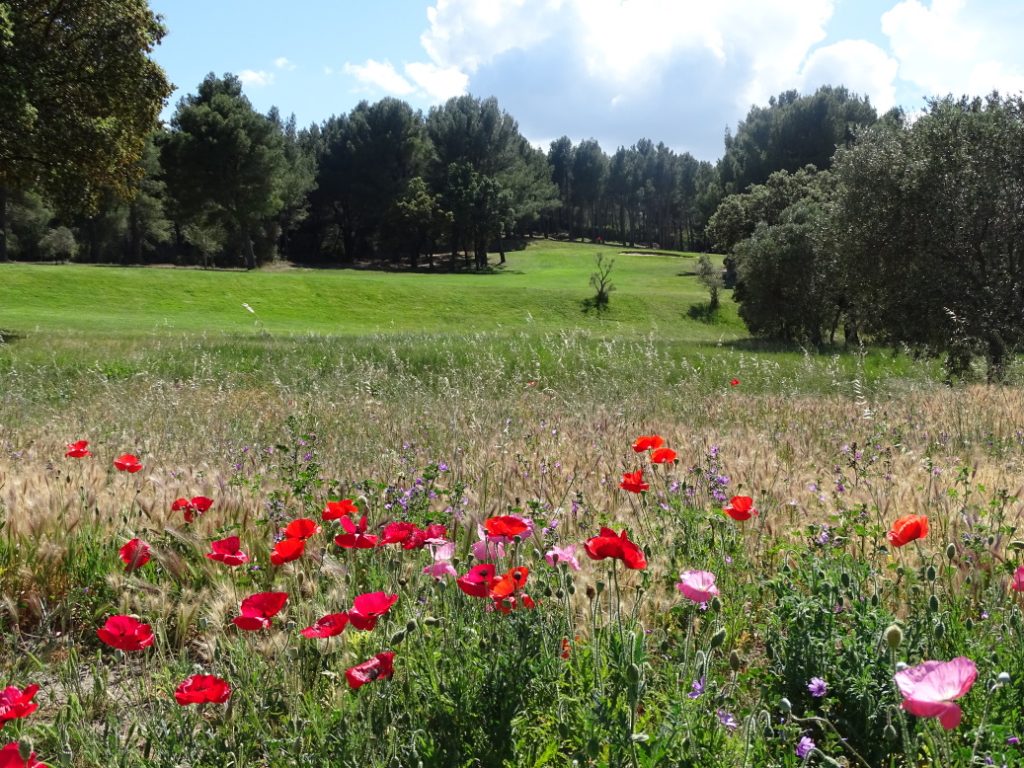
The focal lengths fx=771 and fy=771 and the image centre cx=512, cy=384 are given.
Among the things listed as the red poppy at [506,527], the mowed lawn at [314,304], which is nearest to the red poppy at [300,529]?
the red poppy at [506,527]

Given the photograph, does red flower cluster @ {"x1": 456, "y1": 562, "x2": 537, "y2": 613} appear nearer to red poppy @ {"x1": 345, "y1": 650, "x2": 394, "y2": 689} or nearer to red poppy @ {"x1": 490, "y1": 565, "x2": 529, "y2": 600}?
red poppy @ {"x1": 490, "y1": 565, "x2": 529, "y2": 600}

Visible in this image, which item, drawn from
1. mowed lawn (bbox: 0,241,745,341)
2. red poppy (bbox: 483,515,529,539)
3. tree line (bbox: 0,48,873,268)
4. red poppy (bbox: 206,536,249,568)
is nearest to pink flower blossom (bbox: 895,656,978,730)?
red poppy (bbox: 483,515,529,539)

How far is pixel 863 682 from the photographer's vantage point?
7.07 ft

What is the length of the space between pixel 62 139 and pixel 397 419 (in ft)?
60.3

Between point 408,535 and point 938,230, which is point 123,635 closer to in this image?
point 408,535

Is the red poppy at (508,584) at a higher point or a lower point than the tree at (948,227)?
lower

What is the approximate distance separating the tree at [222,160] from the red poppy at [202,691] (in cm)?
6540

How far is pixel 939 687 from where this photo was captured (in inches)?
51.4

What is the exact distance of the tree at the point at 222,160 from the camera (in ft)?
201

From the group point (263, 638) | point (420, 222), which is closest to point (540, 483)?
point (263, 638)

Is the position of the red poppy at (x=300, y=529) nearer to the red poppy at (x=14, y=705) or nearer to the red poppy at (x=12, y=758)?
the red poppy at (x=14, y=705)

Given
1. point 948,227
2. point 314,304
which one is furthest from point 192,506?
point 314,304

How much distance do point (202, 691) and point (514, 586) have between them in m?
0.80

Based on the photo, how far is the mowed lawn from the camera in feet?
112
